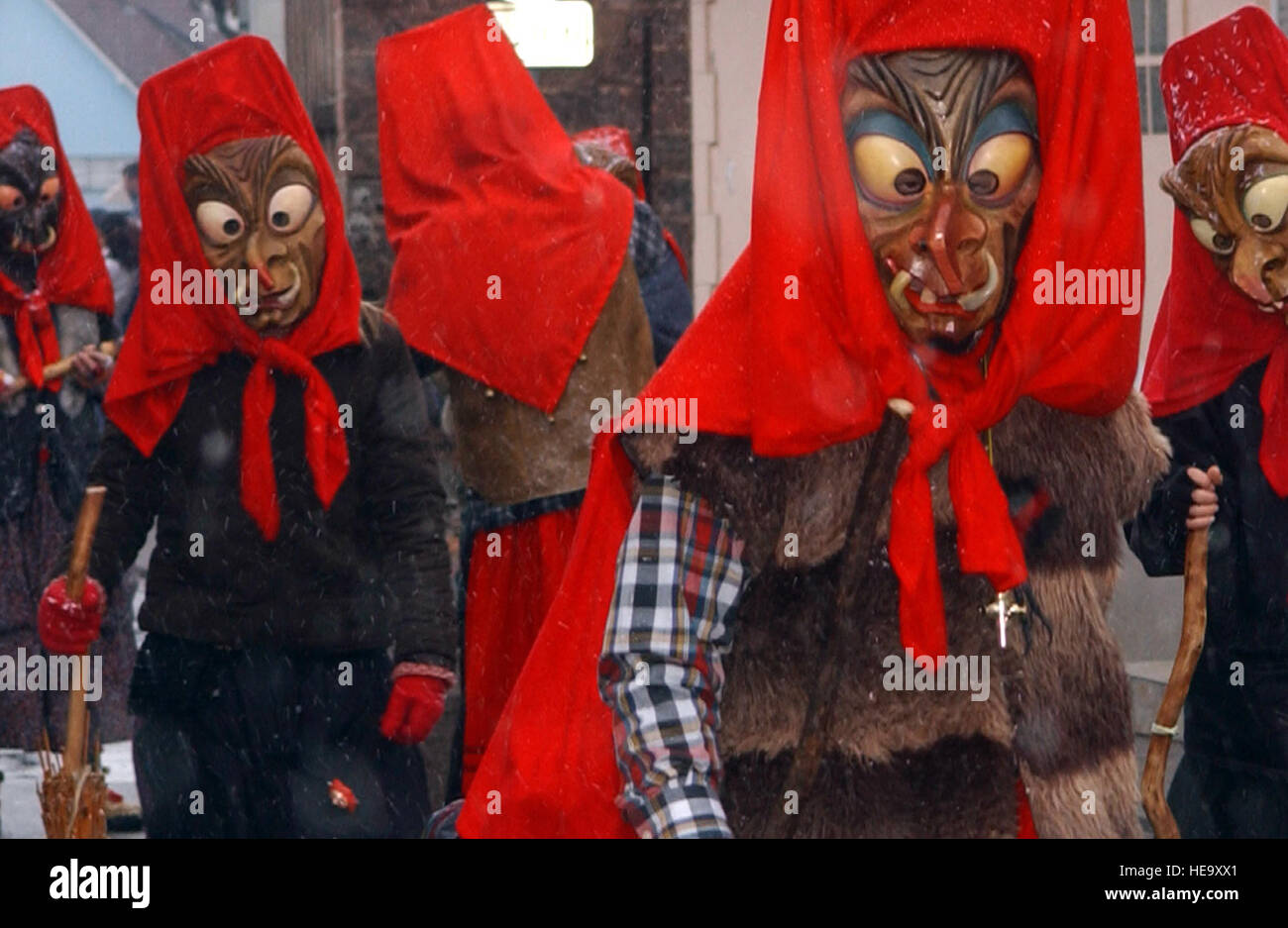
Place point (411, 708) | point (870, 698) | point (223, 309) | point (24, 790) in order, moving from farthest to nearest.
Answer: point (24, 790) → point (223, 309) → point (411, 708) → point (870, 698)

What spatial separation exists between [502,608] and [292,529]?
2.53ft

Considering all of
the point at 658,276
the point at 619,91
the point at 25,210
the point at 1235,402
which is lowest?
the point at 1235,402

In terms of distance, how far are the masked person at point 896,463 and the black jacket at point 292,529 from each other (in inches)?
54.2

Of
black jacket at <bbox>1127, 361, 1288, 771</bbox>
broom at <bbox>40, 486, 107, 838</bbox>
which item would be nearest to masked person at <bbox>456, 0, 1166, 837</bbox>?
black jacket at <bbox>1127, 361, 1288, 771</bbox>

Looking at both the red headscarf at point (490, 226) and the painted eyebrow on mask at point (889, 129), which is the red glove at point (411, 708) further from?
the painted eyebrow on mask at point (889, 129)

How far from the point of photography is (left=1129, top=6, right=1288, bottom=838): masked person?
4070 mm

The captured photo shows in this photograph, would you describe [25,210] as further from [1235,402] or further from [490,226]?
[1235,402]

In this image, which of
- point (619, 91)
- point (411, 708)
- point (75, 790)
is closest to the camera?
point (411, 708)

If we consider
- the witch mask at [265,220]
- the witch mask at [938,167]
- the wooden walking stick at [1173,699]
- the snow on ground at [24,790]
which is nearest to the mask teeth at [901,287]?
the witch mask at [938,167]

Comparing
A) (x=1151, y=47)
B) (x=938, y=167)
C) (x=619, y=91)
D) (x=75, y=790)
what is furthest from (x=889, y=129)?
(x=619, y=91)

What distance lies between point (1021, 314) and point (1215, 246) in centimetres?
161

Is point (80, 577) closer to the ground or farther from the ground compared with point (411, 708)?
farther from the ground

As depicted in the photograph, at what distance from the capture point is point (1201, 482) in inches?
152

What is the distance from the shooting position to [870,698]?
268 centimetres
